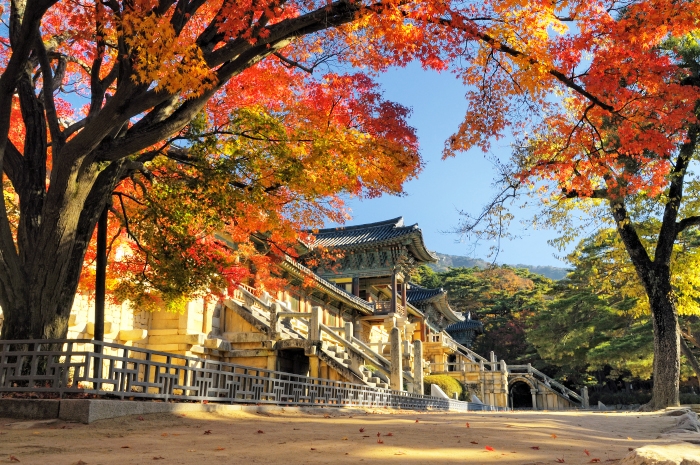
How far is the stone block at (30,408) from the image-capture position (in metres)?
6.20

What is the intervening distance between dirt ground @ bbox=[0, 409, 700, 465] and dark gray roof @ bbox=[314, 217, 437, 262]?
976 inches

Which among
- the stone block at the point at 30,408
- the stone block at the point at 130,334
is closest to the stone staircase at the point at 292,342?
the stone block at the point at 130,334

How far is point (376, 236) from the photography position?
34.3 m

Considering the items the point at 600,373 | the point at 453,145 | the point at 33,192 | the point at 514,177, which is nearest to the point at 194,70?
the point at 33,192

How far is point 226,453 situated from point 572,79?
23.4 ft

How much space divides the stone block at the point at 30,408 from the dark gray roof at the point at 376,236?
24832 mm

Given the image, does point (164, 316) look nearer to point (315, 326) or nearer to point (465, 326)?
point (315, 326)

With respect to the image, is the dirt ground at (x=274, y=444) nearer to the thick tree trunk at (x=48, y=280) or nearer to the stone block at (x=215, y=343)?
the thick tree trunk at (x=48, y=280)

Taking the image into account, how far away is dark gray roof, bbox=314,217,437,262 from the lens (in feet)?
109

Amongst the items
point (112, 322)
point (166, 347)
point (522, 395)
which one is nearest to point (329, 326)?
point (166, 347)

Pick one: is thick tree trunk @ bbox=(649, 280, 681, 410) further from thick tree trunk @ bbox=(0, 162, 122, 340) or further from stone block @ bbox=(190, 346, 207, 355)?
thick tree trunk @ bbox=(0, 162, 122, 340)

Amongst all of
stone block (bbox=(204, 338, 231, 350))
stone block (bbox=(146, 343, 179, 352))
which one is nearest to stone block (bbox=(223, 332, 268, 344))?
stone block (bbox=(204, 338, 231, 350))

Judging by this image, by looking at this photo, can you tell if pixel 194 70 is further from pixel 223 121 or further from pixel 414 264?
pixel 414 264

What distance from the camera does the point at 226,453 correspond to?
15.1 feet
